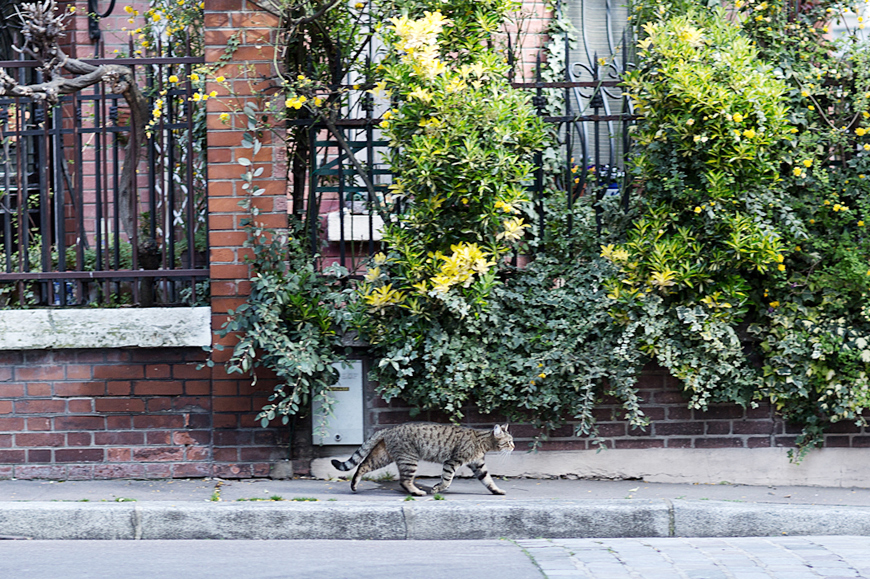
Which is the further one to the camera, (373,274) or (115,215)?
(115,215)

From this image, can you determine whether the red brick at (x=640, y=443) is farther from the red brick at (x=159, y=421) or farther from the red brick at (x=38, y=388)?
the red brick at (x=38, y=388)

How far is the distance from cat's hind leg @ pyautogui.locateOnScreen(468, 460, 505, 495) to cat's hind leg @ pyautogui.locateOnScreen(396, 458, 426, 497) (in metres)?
0.38

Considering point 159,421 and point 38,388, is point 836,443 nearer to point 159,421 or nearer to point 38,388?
point 159,421

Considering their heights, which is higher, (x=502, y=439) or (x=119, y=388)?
(x=119, y=388)

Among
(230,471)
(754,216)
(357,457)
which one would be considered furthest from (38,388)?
(754,216)

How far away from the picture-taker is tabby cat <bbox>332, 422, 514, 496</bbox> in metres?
5.51

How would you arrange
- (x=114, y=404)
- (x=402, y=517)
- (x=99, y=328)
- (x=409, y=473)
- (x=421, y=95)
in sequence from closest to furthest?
(x=402, y=517) < (x=421, y=95) < (x=409, y=473) < (x=99, y=328) < (x=114, y=404)

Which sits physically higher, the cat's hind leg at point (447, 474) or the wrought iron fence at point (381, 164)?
the wrought iron fence at point (381, 164)

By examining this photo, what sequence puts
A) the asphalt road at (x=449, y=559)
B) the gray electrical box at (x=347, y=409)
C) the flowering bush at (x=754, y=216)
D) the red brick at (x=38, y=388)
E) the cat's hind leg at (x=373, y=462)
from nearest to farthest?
the asphalt road at (x=449, y=559) → the flowering bush at (x=754, y=216) → the cat's hind leg at (x=373, y=462) → the red brick at (x=38, y=388) → the gray electrical box at (x=347, y=409)

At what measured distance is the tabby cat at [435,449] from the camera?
551 centimetres

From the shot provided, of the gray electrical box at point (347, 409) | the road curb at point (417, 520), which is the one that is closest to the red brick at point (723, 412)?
the road curb at point (417, 520)

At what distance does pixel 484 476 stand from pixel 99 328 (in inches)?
106

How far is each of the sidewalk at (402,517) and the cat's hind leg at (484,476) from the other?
0.71ft

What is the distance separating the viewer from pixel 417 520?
4957 mm
